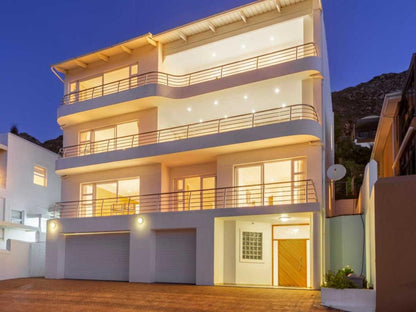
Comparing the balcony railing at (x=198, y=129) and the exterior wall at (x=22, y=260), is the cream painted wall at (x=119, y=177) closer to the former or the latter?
the balcony railing at (x=198, y=129)

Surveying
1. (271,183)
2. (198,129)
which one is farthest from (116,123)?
(271,183)

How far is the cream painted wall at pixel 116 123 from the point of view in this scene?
22044 mm

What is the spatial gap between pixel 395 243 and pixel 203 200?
11.4m

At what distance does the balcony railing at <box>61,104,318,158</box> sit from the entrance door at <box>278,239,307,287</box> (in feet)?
15.9

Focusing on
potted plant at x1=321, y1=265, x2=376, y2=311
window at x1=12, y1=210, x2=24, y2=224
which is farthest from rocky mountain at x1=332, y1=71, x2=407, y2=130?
potted plant at x1=321, y1=265, x2=376, y2=311

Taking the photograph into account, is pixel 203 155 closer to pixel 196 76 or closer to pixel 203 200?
pixel 203 200

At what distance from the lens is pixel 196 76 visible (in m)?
22.2

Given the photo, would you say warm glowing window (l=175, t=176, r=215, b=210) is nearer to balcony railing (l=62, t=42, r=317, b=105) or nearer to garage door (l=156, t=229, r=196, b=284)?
garage door (l=156, t=229, r=196, b=284)

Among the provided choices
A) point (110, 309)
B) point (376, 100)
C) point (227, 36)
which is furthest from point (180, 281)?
point (376, 100)

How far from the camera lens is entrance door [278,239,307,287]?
1881 cm

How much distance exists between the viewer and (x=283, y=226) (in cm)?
1931

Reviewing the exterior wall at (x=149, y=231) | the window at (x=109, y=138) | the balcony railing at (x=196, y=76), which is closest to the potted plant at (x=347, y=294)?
the exterior wall at (x=149, y=231)

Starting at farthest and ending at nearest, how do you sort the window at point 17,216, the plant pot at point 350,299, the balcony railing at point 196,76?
1. the window at point 17,216
2. the balcony railing at point 196,76
3. the plant pot at point 350,299

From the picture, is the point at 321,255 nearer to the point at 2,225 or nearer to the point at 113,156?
the point at 113,156
